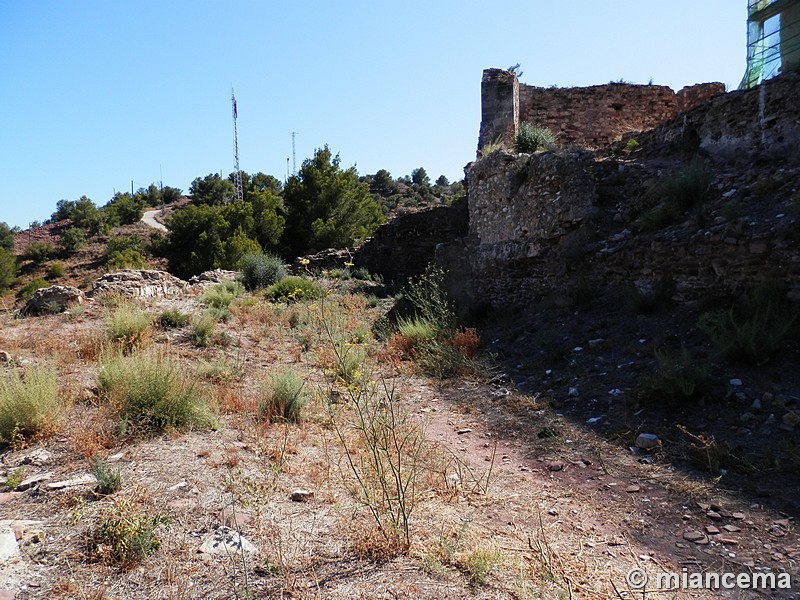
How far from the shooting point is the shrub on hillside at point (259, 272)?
1353 cm

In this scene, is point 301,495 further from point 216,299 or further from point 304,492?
point 216,299

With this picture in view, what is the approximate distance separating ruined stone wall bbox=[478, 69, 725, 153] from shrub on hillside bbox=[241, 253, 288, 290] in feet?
22.4

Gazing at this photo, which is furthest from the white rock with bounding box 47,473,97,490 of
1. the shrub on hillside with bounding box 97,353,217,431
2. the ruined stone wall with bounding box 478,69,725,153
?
the ruined stone wall with bounding box 478,69,725,153

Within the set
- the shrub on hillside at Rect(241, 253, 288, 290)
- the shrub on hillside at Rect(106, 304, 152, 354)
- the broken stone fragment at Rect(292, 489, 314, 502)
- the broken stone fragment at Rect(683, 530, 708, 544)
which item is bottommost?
the broken stone fragment at Rect(683, 530, 708, 544)

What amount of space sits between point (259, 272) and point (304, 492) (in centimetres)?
1095

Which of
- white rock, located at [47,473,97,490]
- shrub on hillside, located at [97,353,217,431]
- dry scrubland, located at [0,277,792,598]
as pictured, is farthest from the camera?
shrub on hillside, located at [97,353,217,431]

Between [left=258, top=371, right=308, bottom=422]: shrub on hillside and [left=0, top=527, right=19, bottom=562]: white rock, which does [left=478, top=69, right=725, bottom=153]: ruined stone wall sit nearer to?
[left=258, top=371, right=308, bottom=422]: shrub on hillside

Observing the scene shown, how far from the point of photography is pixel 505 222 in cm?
917

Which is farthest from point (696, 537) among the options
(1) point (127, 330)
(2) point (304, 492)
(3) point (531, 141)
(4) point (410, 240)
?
(4) point (410, 240)

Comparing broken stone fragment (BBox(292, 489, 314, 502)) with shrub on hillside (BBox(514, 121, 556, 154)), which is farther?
shrub on hillside (BBox(514, 121, 556, 154))

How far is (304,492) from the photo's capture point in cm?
313

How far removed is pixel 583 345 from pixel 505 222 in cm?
364

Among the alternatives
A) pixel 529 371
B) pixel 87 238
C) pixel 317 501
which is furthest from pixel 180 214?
pixel 317 501

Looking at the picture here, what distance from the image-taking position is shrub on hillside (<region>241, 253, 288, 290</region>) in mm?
13531
